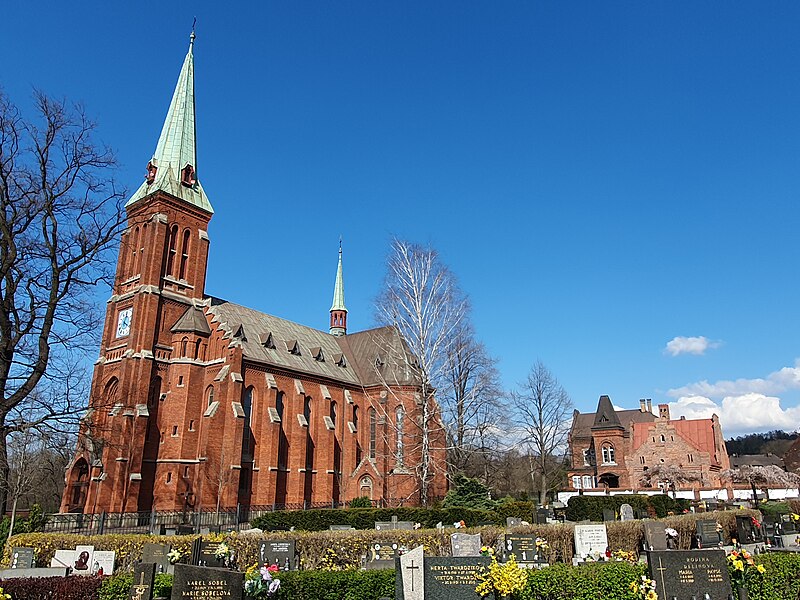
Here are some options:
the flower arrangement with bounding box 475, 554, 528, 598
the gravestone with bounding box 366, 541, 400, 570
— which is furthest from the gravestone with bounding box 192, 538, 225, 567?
the flower arrangement with bounding box 475, 554, 528, 598

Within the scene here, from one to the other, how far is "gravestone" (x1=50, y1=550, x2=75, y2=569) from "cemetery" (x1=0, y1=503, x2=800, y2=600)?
0.03 m

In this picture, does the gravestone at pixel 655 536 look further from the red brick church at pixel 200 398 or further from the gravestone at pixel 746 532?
the red brick church at pixel 200 398

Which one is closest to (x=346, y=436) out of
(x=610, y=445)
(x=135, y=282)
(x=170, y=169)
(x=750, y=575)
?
(x=135, y=282)

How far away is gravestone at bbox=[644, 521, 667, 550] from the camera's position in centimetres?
1566

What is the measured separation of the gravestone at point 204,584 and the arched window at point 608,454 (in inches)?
2032

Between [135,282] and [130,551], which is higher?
[135,282]

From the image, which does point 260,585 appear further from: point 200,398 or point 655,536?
point 200,398

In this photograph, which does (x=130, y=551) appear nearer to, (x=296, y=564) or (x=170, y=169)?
(x=296, y=564)

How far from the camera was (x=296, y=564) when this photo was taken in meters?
14.6

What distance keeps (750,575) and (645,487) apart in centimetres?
4436

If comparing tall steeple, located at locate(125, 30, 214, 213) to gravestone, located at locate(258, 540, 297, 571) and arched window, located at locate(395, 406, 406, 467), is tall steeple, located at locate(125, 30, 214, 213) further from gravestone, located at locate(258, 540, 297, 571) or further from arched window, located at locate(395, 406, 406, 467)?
gravestone, located at locate(258, 540, 297, 571)

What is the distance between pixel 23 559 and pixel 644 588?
1495 cm

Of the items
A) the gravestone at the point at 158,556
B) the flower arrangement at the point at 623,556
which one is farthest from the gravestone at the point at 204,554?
the flower arrangement at the point at 623,556

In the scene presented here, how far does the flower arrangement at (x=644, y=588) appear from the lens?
9.58 meters
